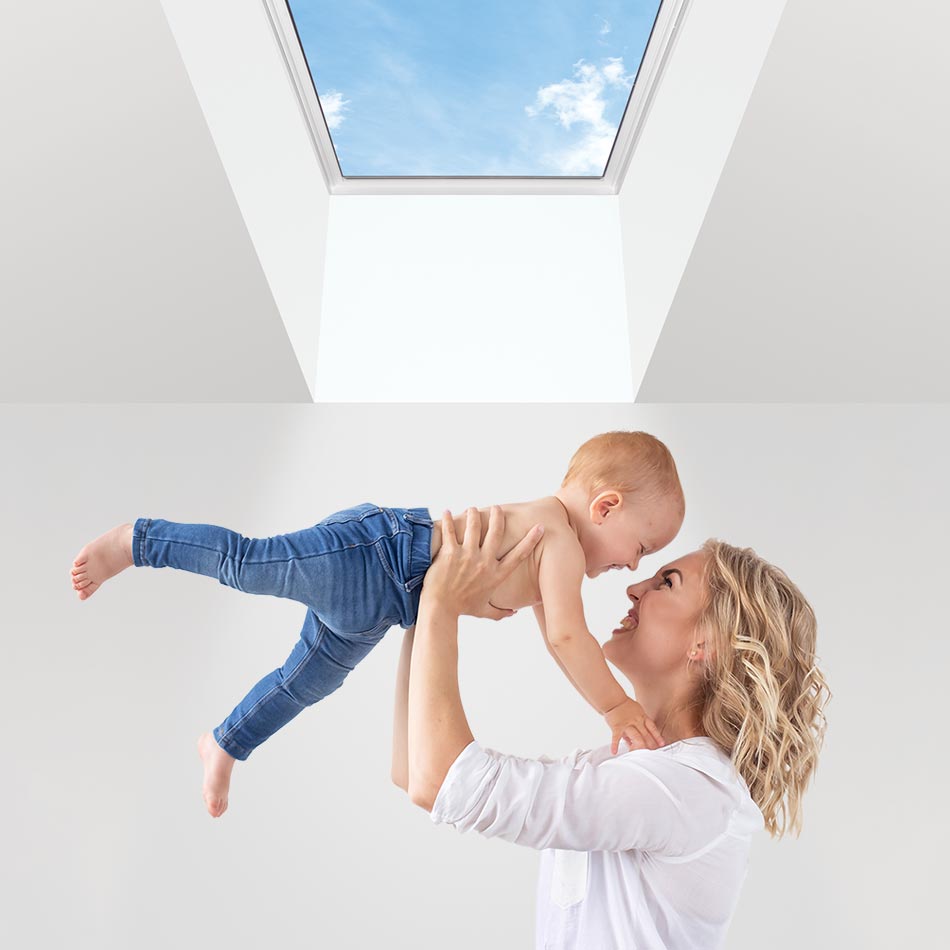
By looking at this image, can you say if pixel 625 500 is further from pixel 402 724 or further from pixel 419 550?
pixel 402 724

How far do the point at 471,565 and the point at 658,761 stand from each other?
0.38 meters

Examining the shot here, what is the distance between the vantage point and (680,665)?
4.75 ft

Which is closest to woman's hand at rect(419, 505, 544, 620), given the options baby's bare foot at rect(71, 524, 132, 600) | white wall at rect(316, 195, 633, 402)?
baby's bare foot at rect(71, 524, 132, 600)

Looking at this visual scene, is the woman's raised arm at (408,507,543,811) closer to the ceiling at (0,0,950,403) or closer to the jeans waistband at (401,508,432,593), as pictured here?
the jeans waistband at (401,508,432,593)

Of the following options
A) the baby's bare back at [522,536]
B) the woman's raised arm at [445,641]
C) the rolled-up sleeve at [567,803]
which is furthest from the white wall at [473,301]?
the rolled-up sleeve at [567,803]

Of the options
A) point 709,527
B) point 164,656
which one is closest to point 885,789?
point 709,527

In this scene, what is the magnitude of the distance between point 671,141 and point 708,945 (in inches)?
84.5

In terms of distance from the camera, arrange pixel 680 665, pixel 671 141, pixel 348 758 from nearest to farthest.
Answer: pixel 680 665 → pixel 671 141 → pixel 348 758

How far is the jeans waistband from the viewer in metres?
1.56

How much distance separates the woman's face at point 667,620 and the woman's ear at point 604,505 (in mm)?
219

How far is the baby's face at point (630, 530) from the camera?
5.60 ft

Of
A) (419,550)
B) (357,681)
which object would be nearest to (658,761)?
(419,550)

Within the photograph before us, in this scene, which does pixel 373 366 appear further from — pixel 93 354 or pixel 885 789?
pixel 885 789

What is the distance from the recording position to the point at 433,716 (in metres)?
1.21
